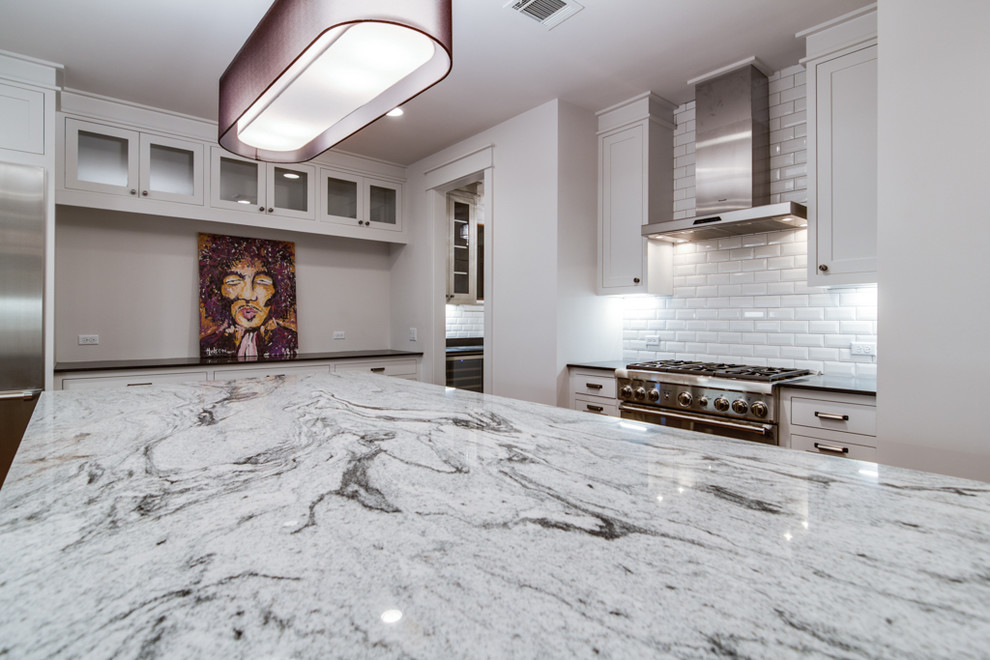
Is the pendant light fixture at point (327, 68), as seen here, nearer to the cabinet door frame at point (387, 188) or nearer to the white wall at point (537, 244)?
the white wall at point (537, 244)

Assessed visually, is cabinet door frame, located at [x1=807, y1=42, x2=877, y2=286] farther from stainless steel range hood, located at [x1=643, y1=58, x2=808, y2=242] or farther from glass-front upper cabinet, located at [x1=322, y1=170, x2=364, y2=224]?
glass-front upper cabinet, located at [x1=322, y1=170, x2=364, y2=224]

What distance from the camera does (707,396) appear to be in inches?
103

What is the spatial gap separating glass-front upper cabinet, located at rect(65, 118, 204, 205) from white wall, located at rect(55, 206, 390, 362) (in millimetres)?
368

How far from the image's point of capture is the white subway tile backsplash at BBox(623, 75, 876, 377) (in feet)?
8.93

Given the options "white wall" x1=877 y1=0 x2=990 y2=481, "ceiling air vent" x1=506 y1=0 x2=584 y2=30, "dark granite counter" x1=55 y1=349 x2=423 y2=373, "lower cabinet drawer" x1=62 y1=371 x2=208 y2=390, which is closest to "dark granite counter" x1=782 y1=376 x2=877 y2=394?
"white wall" x1=877 y1=0 x2=990 y2=481

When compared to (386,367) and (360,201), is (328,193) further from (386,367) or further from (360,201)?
(386,367)

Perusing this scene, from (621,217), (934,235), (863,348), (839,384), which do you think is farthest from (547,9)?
(863,348)

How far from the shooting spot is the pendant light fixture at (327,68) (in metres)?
1.12

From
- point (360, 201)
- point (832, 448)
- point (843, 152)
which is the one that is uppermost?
point (360, 201)

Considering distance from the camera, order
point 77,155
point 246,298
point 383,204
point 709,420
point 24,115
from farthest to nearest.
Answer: point 383,204, point 246,298, point 77,155, point 24,115, point 709,420

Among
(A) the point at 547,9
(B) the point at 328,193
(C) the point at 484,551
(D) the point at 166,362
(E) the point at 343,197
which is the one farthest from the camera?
(E) the point at 343,197

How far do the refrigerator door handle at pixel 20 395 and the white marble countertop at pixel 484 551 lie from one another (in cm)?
220

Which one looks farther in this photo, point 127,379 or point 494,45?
point 127,379

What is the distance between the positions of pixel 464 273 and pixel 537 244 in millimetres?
1470
